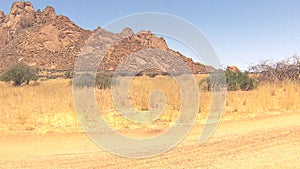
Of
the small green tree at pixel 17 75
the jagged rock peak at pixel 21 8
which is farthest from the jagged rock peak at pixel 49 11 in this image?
the small green tree at pixel 17 75

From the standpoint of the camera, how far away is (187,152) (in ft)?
22.1

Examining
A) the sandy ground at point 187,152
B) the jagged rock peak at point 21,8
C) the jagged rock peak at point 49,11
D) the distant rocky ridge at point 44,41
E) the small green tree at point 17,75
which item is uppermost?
the jagged rock peak at point 21,8

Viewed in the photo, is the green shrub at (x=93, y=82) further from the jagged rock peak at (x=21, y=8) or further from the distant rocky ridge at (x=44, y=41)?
the jagged rock peak at (x=21, y=8)

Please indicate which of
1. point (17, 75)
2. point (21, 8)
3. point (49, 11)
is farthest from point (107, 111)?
point (21, 8)

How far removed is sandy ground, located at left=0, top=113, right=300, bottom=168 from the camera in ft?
19.6

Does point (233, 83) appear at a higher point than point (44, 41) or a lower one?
lower

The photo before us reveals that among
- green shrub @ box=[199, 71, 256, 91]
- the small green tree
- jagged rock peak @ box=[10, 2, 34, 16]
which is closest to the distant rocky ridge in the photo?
jagged rock peak @ box=[10, 2, 34, 16]

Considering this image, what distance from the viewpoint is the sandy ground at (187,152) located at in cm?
596

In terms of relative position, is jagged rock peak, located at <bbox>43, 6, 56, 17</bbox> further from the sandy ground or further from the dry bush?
the sandy ground

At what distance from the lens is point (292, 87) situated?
18766 millimetres

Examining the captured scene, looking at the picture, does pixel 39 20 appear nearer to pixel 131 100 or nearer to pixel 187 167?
pixel 131 100

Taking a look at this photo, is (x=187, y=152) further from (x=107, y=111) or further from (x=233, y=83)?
(x=233, y=83)

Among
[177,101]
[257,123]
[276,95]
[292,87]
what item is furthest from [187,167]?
[292,87]

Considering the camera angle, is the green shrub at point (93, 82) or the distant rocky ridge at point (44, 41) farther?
the distant rocky ridge at point (44, 41)
